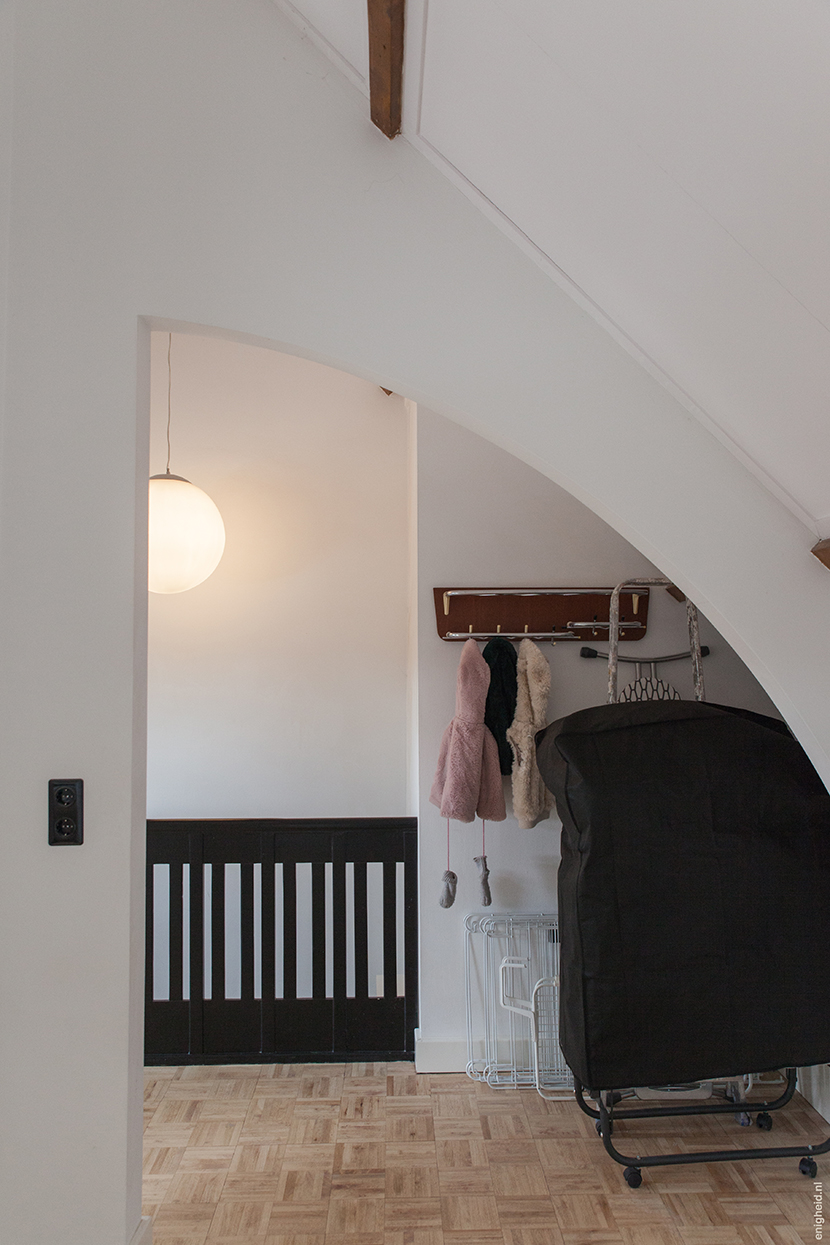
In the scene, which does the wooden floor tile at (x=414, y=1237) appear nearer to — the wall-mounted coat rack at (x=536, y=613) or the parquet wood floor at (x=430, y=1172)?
the parquet wood floor at (x=430, y=1172)

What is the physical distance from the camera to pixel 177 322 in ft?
5.86

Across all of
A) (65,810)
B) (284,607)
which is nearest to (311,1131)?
(65,810)

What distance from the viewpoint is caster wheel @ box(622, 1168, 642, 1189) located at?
2174mm

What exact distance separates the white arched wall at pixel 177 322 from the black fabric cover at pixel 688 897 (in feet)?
1.46

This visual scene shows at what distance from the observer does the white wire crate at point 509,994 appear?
2811 mm

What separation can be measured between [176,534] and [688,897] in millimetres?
1967

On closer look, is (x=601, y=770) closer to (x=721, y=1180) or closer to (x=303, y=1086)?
(x=721, y=1180)

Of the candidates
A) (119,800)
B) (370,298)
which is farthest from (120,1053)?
(370,298)

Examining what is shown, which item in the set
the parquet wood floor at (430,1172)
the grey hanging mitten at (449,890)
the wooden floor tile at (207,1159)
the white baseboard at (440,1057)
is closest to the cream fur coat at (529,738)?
the grey hanging mitten at (449,890)

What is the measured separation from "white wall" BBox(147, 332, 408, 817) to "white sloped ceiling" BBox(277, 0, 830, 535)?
1829 mm

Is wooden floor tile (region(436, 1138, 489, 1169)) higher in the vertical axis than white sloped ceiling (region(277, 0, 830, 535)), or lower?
lower

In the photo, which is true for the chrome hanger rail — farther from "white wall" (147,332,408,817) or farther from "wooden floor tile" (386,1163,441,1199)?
"wooden floor tile" (386,1163,441,1199)

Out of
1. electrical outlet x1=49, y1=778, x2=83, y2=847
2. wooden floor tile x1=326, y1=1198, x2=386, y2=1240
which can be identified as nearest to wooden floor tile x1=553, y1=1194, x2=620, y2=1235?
wooden floor tile x1=326, y1=1198, x2=386, y2=1240

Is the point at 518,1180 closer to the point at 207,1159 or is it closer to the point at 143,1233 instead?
the point at 207,1159
